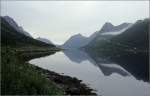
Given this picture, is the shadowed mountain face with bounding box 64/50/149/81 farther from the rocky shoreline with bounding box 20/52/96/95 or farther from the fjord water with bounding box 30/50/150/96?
the rocky shoreline with bounding box 20/52/96/95

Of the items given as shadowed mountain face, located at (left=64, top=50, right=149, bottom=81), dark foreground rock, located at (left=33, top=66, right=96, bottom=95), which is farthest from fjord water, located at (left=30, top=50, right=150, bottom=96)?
dark foreground rock, located at (left=33, top=66, right=96, bottom=95)

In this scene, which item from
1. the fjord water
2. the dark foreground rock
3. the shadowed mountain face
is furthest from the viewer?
the shadowed mountain face

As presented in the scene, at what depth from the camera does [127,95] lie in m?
33.9

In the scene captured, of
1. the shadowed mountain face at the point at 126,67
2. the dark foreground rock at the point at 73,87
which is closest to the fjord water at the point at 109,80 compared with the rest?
the shadowed mountain face at the point at 126,67

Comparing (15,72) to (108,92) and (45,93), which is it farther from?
(108,92)

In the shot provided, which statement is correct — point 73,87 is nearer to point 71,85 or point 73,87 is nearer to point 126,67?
point 71,85

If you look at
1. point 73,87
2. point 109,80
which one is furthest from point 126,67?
point 73,87

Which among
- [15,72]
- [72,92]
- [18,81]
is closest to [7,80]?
[18,81]

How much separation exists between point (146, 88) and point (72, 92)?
54.7ft

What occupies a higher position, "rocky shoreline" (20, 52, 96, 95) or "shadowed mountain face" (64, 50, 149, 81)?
"rocky shoreline" (20, 52, 96, 95)

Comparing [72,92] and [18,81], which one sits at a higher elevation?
[18,81]

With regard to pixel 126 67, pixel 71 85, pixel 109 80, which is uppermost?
pixel 71 85

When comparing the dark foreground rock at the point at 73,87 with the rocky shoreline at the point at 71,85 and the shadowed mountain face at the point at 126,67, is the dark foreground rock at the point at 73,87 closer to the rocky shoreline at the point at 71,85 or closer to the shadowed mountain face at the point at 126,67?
the rocky shoreline at the point at 71,85

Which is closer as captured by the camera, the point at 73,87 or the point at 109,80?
the point at 73,87
